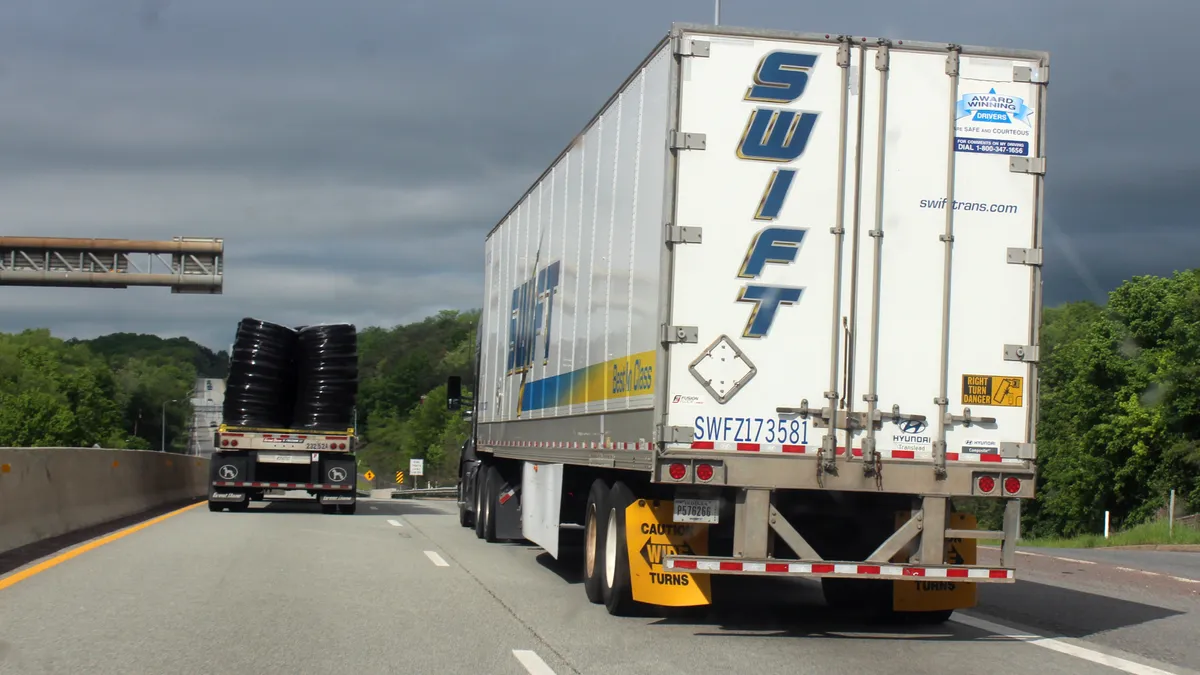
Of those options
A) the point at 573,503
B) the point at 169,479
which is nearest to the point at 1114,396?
the point at 169,479

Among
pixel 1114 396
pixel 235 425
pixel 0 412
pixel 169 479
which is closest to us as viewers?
pixel 235 425

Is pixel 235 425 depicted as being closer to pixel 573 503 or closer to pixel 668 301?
pixel 573 503

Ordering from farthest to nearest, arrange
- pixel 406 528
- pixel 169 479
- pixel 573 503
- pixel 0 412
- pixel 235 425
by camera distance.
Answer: pixel 0 412, pixel 169 479, pixel 235 425, pixel 406 528, pixel 573 503

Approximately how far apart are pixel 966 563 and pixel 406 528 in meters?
12.7

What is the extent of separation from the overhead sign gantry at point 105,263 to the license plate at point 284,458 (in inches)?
452

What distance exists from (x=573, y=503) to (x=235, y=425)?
42.8 feet

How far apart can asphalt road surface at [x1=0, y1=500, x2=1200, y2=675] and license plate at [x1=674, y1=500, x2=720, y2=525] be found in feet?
2.77

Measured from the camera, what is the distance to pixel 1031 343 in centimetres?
964

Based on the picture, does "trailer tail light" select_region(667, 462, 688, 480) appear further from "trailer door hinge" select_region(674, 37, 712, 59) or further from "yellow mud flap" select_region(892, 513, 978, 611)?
"trailer door hinge" select_region(674, 37, 712, 59)

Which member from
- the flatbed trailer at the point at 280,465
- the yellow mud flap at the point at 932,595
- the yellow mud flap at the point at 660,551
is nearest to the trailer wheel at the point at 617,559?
the yellow mud flap at the point at 660,551

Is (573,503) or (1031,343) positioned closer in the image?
(1031,343)

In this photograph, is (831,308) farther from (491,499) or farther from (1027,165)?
(491,499)

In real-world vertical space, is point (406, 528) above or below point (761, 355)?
below

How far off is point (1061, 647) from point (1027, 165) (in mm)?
3404
